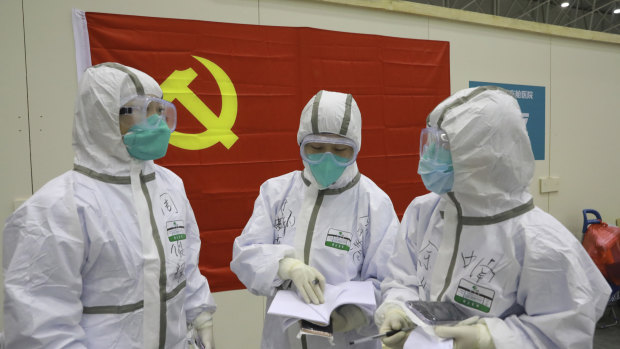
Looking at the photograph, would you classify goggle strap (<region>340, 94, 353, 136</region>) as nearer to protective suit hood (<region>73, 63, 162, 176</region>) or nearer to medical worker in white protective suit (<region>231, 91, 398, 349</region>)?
medical worker in white protective suit (<region>231, 91, 398, 349</region>)

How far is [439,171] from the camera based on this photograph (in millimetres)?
1056

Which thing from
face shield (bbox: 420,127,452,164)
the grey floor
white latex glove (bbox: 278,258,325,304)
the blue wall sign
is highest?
the blue wall sign

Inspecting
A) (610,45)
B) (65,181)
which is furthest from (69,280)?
(610,45)

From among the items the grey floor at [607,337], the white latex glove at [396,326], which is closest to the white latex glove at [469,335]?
the white latex glove at [396,326]

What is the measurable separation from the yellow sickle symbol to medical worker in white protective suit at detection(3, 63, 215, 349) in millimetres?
944

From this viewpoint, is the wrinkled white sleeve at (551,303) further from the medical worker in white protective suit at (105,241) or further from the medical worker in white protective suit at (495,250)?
the medical worker in white protective suit at (105,241)

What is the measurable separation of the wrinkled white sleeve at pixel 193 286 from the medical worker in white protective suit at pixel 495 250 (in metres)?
0.68

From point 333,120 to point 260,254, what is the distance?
0.56m

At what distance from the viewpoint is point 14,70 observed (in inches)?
76.9

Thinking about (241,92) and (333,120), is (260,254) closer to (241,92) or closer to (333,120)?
(333,120)

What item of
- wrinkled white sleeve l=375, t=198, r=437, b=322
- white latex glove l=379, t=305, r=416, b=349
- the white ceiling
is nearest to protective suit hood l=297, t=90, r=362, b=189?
wrinkled white sleeve l=375, t=198, r=437, b=322

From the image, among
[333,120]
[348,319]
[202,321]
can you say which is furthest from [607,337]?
[202,321]

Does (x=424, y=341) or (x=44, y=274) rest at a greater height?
(x=44, y=274)

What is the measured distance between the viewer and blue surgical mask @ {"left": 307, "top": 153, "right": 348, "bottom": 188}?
4.44ft
